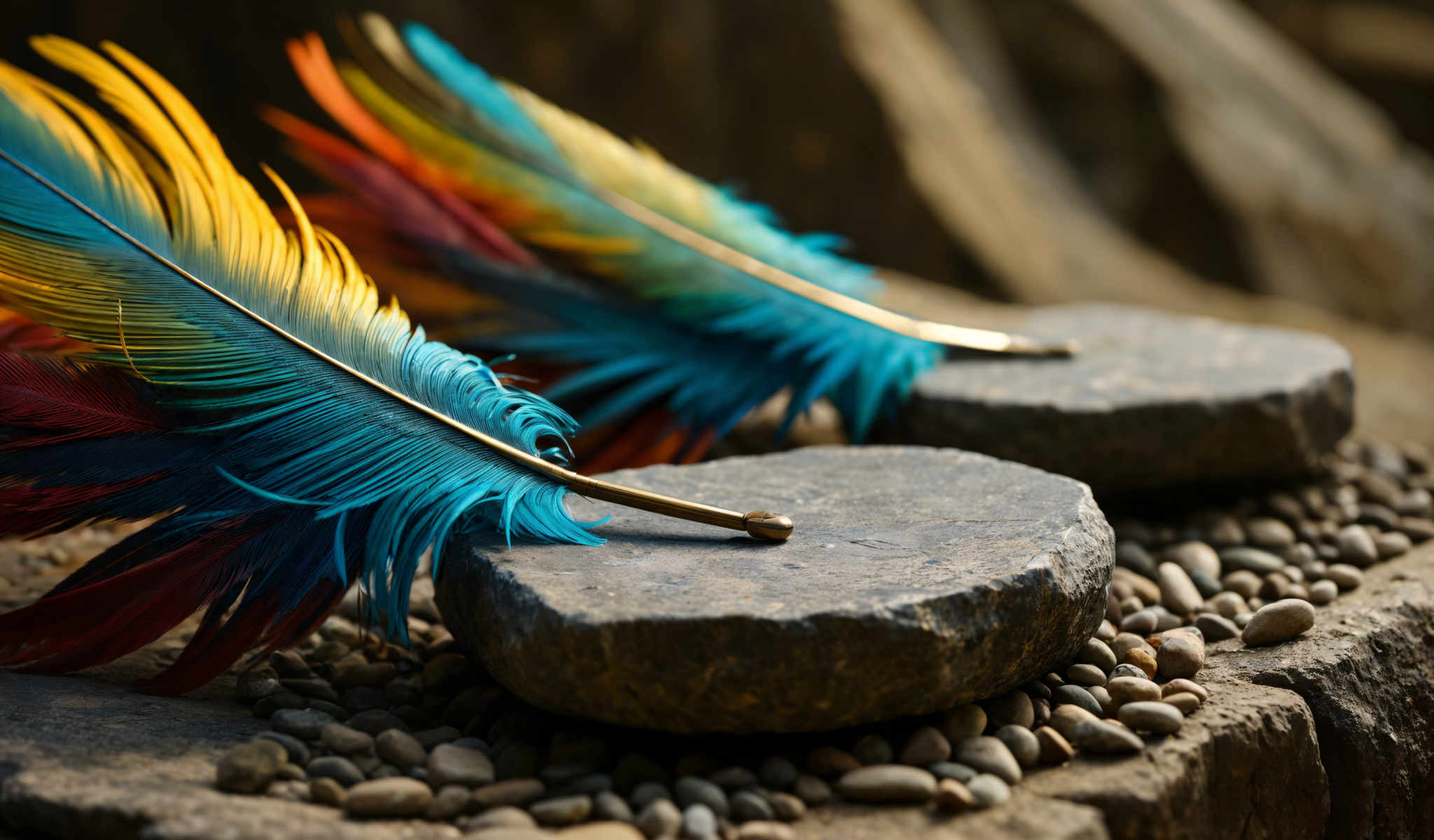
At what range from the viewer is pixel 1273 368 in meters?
2.53

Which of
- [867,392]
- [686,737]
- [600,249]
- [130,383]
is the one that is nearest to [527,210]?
[600,249]

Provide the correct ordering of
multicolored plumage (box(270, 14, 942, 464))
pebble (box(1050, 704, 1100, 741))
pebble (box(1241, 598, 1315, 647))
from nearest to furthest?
pebble (box(1050, 704, 1100, 741)), pebble (box(1241, 598, 1315, 647)), multicolored plumage (box(270, 14, 942, 464))

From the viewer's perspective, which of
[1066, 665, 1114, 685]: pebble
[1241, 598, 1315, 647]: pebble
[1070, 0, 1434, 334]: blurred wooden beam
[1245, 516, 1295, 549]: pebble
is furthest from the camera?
[1070, 0, 1434, 334]: blurred wooden beam

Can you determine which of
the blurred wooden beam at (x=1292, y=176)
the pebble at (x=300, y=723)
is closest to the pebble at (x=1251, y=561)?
the pebble at (x=300, y=723)

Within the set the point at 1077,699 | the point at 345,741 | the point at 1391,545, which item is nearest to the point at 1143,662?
the point at 1077,699

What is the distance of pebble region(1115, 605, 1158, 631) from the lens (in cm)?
188

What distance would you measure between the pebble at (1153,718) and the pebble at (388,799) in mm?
873

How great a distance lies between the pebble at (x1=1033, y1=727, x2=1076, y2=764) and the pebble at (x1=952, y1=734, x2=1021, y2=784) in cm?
3

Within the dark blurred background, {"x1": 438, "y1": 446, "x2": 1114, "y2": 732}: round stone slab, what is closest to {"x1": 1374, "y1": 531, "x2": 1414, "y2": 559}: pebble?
{"x1": 438, "y1": 446, "x2": 1114, "y2": 732}: round stone slab

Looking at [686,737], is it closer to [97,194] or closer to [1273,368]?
[97,194]

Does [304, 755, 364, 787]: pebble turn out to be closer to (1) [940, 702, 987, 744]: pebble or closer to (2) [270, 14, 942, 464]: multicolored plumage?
(1) [940, 702, 987, 744]: pebble

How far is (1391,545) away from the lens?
7.34 feet

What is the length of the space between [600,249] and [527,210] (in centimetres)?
20

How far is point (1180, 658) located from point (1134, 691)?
0.18 metres
